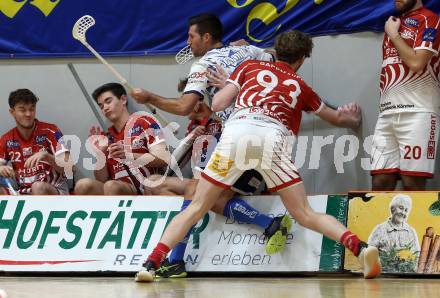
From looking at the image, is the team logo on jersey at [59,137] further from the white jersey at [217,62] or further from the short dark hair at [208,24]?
the short dark hair at [208,24]

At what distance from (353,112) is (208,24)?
5.01 feet

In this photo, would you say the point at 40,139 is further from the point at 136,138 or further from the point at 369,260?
the point at 369,260

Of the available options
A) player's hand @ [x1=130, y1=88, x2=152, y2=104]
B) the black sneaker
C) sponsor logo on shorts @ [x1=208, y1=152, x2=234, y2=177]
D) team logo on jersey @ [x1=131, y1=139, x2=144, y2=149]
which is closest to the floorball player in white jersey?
sponsor logo on shorts @ [x1=208, y1=152, x2=234, y2=177]

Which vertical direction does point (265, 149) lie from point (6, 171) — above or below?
above

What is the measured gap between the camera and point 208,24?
7176 millimetres

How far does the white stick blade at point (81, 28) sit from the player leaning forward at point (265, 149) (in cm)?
218

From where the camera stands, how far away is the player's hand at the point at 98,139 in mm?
7875

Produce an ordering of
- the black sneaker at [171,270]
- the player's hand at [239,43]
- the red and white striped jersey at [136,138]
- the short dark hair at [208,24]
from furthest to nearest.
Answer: the red and white striped jersey at [136,138], the player's hand at [239,43], the short dark hair at [208,24], the black sneaker at [171,270]

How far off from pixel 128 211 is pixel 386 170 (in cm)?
219

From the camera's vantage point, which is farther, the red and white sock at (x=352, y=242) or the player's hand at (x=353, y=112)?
the player's hand at (x=353, y=112)

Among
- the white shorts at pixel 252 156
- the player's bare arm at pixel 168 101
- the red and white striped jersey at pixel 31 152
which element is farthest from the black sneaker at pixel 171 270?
the red and white striped jersey at pixel 31 152

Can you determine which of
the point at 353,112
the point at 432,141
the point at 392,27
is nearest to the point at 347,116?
the point at 353,112

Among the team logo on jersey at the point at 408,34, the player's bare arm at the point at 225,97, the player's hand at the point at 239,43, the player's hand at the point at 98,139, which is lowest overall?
the player's hand at the point at 98,139

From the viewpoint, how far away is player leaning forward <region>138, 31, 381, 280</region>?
587cm
